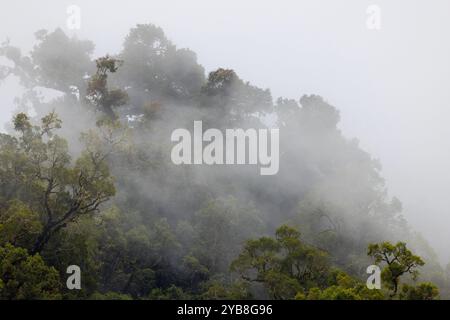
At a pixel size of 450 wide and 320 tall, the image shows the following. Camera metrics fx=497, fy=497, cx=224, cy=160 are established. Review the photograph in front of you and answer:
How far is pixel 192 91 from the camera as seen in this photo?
4662cm

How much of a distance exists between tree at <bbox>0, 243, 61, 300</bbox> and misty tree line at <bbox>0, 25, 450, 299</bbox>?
0.14 ft

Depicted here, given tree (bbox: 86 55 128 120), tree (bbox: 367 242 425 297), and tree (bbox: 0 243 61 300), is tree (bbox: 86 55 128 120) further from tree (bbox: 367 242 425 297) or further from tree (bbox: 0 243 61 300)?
tree (bbox: 367 242 425 297)

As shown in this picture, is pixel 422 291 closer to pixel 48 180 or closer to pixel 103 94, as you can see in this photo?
pixel 48 180

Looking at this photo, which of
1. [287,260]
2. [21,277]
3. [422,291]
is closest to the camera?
[422,291]

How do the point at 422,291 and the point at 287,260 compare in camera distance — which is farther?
the point at 287,260

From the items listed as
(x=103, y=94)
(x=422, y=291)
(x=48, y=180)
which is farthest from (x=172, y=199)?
(x=422, y=291)

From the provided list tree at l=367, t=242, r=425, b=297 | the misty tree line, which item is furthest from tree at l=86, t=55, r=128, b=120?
tree at l=367, t=242, r=425, b=297

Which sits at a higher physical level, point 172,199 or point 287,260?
point 172,199

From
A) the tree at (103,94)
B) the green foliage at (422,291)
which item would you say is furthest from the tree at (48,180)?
the green foliage at (422,291)

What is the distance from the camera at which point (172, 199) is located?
34375 mm

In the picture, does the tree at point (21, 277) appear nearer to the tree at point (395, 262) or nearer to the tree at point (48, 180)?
the tree at point (48, 180)

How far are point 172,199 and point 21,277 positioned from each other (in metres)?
17.5

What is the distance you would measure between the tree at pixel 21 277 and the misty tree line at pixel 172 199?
1.7 inches

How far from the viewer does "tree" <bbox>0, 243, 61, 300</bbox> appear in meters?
17.1
